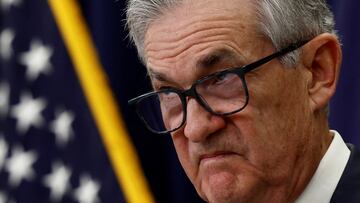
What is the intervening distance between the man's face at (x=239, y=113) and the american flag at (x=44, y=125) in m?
1.03

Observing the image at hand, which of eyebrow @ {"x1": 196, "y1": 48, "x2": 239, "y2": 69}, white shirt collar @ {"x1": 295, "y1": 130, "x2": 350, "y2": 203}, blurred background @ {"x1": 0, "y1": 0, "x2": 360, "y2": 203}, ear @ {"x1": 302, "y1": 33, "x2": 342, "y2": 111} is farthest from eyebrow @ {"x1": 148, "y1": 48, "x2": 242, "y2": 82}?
blurred background @ {"x1": 0, "y1": 0, "x2": 360, "y2": 203}

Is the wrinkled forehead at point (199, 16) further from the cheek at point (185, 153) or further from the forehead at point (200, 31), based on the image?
the cheek at point (185, 153)

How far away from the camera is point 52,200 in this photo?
2.36 meters

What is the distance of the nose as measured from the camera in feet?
4.21

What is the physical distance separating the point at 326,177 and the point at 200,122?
256mm

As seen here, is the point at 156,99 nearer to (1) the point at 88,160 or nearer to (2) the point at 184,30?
(2) the point at 184,30

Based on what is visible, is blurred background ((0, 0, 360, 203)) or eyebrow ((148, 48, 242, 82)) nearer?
eyebrow ((148, 48, 242, 82))

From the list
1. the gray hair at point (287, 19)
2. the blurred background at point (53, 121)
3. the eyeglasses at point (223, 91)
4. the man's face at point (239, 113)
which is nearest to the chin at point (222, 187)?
the man's face at point (239, 113)

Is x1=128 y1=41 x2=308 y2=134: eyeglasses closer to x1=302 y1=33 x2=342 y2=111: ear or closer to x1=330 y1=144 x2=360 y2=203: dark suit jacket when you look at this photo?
x1=302 y1=33 x2=342 y2=111: ear

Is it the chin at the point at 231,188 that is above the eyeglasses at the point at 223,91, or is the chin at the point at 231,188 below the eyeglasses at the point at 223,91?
below

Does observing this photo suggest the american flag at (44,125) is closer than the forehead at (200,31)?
No

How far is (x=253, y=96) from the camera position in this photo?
1.31 metres

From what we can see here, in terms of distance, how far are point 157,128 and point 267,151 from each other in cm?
27

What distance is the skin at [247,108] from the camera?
4.27 feet
